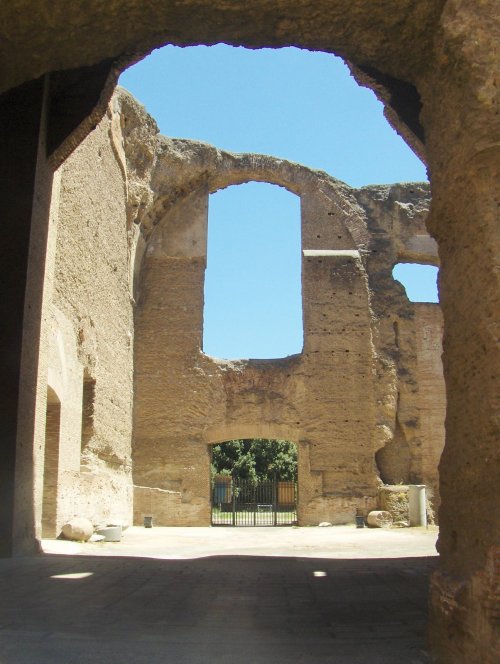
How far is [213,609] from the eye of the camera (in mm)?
4184

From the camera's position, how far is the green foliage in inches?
1214

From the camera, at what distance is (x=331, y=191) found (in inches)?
637

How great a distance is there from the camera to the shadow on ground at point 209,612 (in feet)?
10.7

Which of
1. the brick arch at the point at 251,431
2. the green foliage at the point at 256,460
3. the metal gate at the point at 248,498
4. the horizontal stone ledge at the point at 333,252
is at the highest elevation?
the horizontal stone ledge at the point at 333,252

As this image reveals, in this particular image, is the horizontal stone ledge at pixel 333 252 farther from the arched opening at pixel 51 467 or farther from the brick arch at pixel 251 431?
the arched opening at pixel 51 467

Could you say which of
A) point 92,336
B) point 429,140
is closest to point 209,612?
point 429,140

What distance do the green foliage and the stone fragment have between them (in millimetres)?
16902

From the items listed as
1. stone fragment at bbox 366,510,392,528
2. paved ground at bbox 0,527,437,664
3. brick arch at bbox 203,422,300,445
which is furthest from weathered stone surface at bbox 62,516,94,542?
stone fragment at bbox 366,510,392,528

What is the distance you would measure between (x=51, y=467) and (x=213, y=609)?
5.15 meters

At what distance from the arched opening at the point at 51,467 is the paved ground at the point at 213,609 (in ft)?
6.65

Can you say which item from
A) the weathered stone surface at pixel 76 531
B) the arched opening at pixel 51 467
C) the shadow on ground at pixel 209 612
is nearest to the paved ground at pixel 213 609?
the shadow on ground at pixel 209 612

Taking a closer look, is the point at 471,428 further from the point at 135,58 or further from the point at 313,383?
the point at 313,383

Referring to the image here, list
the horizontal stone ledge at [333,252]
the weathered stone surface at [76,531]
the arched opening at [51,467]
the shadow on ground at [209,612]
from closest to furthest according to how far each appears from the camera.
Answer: the shadow on ground at [209,612] → the weathered stone surface at [76,531] → the arched opening at [51,467] → the horizontal stone ledge at [333,252]

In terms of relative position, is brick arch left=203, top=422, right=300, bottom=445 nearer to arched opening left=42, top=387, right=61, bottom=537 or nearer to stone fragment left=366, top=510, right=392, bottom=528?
stone fragment left=366, top=510, right=392, bottom=528
